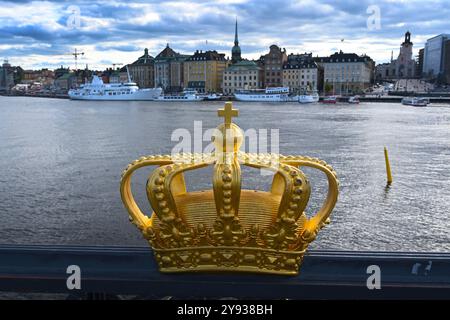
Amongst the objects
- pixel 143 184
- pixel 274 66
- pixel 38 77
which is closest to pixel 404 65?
pixel 274 66

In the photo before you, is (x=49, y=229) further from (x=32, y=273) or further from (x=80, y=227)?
(x=32, y=273)

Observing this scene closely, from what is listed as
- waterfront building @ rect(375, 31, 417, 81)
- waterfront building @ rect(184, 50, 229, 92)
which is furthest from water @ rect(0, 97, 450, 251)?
waterfront building @ rect(375, 31, 417, 81)

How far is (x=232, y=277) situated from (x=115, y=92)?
243ft

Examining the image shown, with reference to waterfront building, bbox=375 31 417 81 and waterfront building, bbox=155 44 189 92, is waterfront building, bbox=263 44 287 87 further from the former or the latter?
waterfront building, bbox=375 31 417 81

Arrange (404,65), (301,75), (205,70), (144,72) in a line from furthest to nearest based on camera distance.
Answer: (404,65) → (144,72) → (205,70) → (301,75)

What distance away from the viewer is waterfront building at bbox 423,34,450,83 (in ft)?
342

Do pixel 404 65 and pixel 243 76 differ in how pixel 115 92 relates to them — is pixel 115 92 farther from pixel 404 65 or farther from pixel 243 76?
pixel 404 65

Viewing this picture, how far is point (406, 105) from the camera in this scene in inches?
2539

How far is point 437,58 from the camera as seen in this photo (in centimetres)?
11231

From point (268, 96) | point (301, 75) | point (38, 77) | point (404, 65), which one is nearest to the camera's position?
point (268, 96)

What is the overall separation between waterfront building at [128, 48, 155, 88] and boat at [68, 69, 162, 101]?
89.8ft

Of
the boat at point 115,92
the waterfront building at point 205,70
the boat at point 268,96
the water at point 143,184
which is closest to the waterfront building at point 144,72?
the waterfront building at point 205,70

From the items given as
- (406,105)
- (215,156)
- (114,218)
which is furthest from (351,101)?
(215,156)

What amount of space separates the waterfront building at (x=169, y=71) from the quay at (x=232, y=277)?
9418 cm
